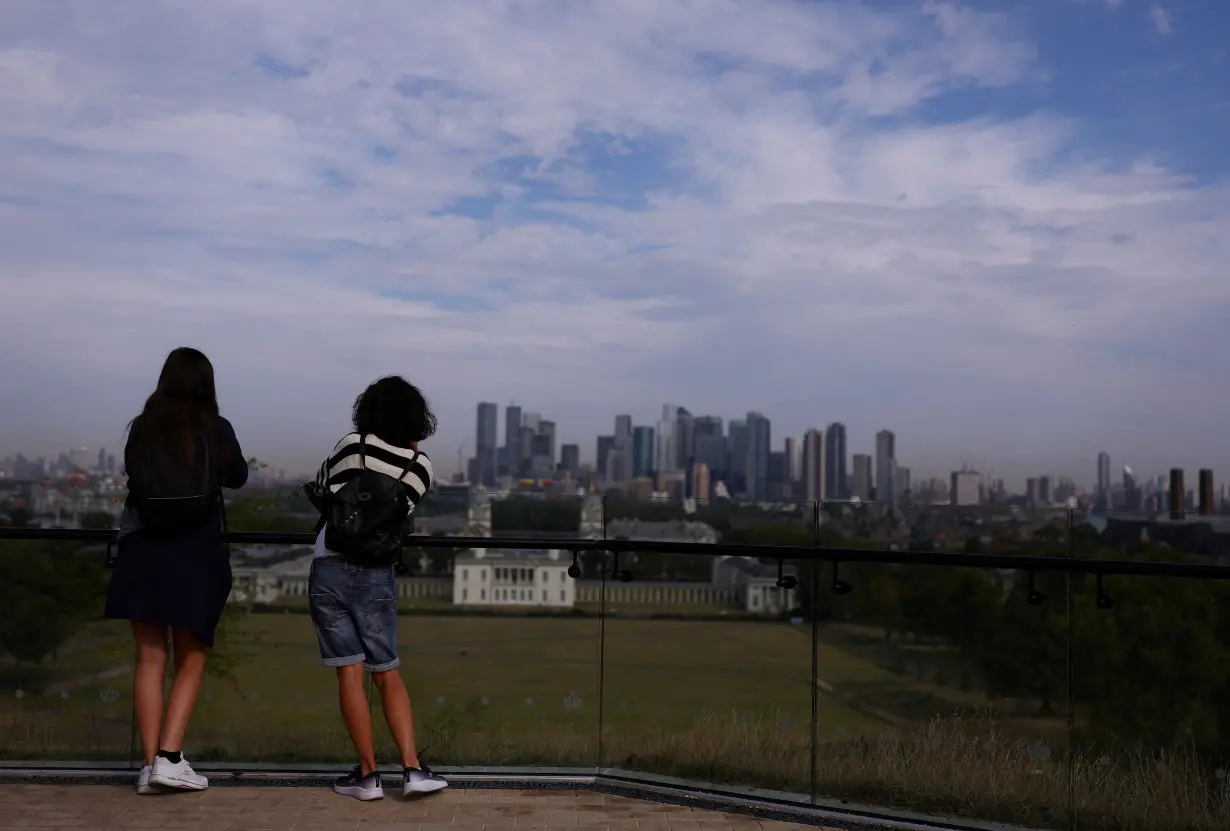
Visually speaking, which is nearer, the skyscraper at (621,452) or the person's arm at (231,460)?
the person's arm at (231,460)

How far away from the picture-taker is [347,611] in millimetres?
4875

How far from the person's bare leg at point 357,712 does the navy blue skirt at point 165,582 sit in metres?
0.61

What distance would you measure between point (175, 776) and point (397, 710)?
35.1 inches

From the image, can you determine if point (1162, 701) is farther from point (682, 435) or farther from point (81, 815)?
point (682, 435)

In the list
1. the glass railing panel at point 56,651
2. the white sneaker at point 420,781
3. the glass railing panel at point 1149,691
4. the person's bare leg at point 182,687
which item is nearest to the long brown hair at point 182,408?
the person's bare leg at point 182,687

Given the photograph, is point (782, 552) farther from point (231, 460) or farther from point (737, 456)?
point (737, 456)

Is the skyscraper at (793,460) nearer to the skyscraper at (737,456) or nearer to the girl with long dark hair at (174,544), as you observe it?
the skyscraper at (737,456)

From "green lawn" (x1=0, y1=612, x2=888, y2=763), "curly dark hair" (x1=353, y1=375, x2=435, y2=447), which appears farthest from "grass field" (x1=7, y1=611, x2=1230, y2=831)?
"curly dark hair" (x1=353, y1=375, x2=435, y2=447)

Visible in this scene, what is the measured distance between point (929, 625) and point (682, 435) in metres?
115

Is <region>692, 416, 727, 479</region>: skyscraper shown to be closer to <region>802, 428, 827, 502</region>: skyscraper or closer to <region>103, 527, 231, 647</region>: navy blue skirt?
<region>802, 428, 827, 502</region>: skyscraper

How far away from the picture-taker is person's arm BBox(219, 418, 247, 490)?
4953 mm

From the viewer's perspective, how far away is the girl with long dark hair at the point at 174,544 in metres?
4.80

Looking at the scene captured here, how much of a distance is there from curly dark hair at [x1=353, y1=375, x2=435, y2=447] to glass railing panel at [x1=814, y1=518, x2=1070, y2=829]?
5.75 feet

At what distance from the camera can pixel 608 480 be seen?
326 feet
